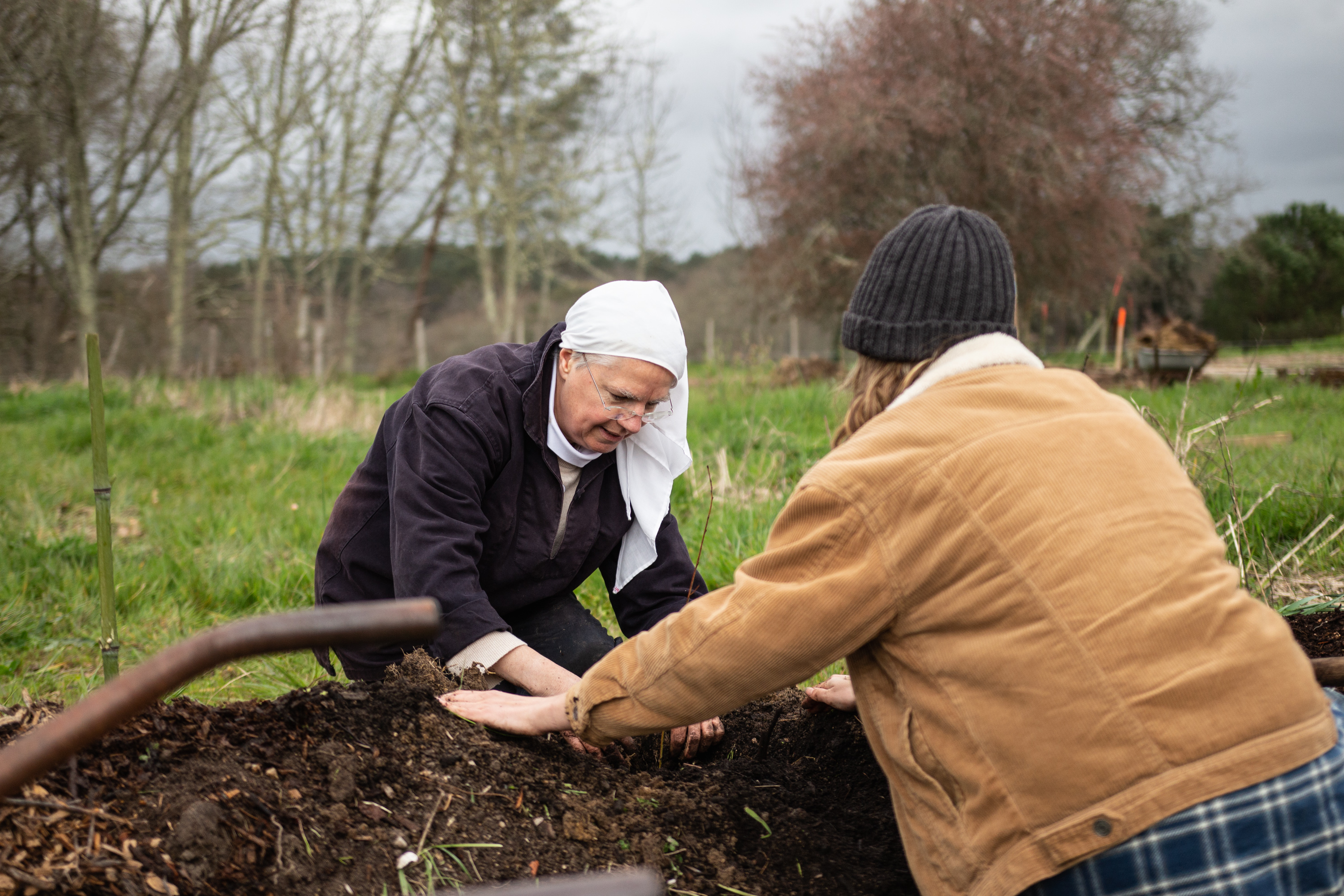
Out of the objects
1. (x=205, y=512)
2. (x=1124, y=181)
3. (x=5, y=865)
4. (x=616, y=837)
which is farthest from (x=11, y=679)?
(x=1124, y=181)

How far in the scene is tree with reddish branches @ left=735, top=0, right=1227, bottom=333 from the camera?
10812 mm

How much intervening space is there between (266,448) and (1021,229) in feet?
30.7

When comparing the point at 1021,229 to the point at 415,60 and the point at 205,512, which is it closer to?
the point at 205,512

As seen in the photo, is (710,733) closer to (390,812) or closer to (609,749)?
(609,749)

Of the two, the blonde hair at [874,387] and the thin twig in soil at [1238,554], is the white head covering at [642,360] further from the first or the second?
the thin twig in soil at [1238,554]

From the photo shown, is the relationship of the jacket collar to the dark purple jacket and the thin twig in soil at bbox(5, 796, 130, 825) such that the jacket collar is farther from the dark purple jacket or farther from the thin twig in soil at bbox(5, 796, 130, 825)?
the thin twig in soil at bbox(5, 796, 130, 825)

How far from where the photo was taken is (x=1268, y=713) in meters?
1.32

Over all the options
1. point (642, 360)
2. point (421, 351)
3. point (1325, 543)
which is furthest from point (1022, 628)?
point (421, 351)

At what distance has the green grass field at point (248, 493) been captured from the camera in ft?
12.6

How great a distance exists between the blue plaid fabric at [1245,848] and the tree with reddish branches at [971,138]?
418 inches

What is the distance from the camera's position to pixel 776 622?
145 centimetres

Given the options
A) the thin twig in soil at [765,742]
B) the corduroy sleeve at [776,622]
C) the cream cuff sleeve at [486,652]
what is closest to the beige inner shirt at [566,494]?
the cream cuff sleeve at [486,652]

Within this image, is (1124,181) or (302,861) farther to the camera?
(1124,181)

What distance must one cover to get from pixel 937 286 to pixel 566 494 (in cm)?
151
